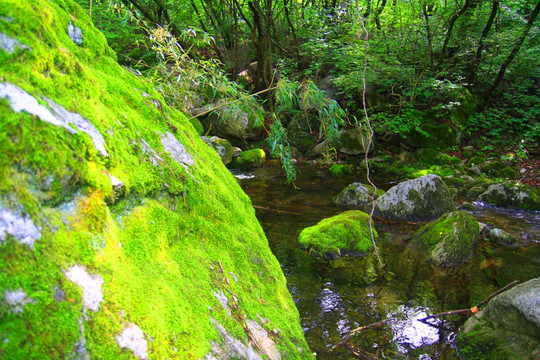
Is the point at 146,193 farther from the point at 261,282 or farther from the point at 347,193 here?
the point at 347,193

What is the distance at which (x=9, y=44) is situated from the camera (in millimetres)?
1259

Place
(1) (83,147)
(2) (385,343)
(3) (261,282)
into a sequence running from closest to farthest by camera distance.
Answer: (1) (83,147), (3) (261,282), (2) (385,343)

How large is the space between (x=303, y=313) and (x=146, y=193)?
9.35 feet

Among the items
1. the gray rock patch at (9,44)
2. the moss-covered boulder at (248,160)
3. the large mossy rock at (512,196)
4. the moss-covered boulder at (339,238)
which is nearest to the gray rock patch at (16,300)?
the gray rock patch at (9,44)

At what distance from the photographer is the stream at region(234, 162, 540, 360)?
354cm

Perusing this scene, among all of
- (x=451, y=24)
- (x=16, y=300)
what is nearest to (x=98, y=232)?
(x=16, y=300)

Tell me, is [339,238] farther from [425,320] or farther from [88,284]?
[88,284]

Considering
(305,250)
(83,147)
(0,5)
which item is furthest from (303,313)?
(0,5)

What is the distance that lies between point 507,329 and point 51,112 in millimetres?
3980

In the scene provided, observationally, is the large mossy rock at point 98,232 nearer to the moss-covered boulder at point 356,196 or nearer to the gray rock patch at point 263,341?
the gray rock patch at point 263,341

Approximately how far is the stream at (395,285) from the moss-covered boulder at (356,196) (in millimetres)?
518

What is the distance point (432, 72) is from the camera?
12.1 metres

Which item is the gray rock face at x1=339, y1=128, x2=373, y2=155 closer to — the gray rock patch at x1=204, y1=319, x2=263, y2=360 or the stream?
the stream

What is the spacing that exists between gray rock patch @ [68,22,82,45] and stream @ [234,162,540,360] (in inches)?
127
